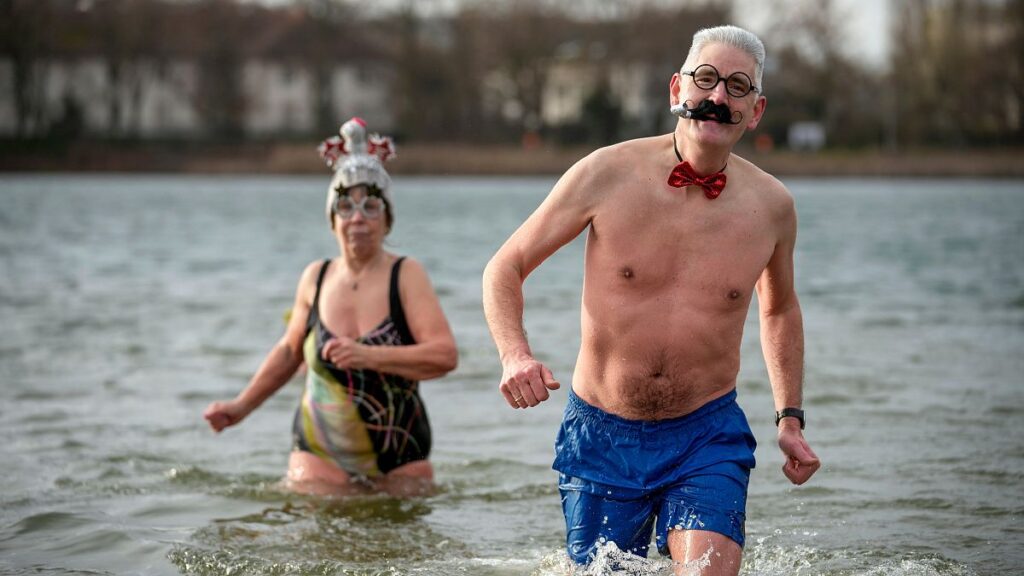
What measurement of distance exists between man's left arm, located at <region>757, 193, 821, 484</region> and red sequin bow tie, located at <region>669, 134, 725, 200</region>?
0.87 feet

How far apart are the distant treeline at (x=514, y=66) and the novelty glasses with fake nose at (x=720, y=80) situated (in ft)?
227

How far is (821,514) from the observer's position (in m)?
7.68

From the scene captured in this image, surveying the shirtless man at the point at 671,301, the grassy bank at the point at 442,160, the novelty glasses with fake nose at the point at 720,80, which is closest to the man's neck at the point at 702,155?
the shirtless man at the point at 671,301

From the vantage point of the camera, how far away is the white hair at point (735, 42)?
4.78 meters

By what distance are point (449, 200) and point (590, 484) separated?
5065 cm

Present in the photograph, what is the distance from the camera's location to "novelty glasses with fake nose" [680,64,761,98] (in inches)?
186

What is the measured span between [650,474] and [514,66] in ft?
269

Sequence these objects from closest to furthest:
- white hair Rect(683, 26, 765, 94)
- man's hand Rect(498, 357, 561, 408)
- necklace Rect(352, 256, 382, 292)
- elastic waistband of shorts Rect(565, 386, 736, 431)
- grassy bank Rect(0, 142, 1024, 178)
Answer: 1. man's hand Rect(498, 357, 561, 408)
2. white hair Rect(683, 26, 765, 94)
3. elastic waistband of shorts Rect(565, 386, 736, 431)
4. necklace Rect(352, 256, 382, 292)
5. grassy bank Rect(0, 142, 1024, 178)

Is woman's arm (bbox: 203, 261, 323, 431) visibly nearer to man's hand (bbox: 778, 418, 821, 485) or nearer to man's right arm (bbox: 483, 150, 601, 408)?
man's right arm (bbox: 483, 150, 601, 408)

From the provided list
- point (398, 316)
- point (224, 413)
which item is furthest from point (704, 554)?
point (224, 413)

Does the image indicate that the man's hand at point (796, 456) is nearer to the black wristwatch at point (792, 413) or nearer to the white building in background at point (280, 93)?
the black wristwatch at point (792, 413)

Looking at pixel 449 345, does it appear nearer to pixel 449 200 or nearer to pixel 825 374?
pixel 825 374

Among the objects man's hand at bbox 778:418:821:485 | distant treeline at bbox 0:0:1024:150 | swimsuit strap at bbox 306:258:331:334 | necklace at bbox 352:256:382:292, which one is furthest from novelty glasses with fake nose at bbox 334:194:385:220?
distant treeline at bbox 0:0:1024:150

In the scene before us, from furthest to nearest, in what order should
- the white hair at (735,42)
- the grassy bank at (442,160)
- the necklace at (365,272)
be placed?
1. the grassy bank at (442,160)
2. the necklace at (365,272)
3. the white hair at (735,42)
